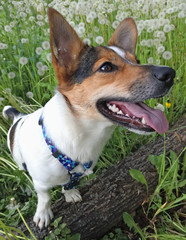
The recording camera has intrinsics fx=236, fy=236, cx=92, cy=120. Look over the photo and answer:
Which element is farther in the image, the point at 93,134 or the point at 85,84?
the point at 93,134

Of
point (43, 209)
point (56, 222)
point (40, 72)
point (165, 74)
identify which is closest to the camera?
point (165, 74)

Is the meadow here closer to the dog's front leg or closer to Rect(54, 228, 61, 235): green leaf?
the dog's front leg

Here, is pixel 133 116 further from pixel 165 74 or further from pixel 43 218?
pixel 43 218

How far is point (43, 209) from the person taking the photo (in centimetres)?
196

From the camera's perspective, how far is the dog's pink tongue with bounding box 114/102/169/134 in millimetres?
1545

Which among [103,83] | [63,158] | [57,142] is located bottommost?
[63,158]

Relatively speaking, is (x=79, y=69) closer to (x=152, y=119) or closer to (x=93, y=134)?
(x=93, y=134)

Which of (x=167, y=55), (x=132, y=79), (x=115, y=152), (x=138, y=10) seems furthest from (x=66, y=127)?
(x=138, y=10)

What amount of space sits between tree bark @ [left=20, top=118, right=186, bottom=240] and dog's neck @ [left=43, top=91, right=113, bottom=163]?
0.50 meters

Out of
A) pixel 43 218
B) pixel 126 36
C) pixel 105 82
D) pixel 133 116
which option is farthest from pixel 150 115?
pixel 43 218

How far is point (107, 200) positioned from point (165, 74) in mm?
1148

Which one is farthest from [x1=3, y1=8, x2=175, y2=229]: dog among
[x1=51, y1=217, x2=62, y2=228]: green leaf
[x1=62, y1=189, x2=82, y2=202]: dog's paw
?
[x1=62, y1=189, x2=82, y2=202]: dog's paw

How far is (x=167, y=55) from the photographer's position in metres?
2.58

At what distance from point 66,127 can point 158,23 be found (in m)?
1.74
